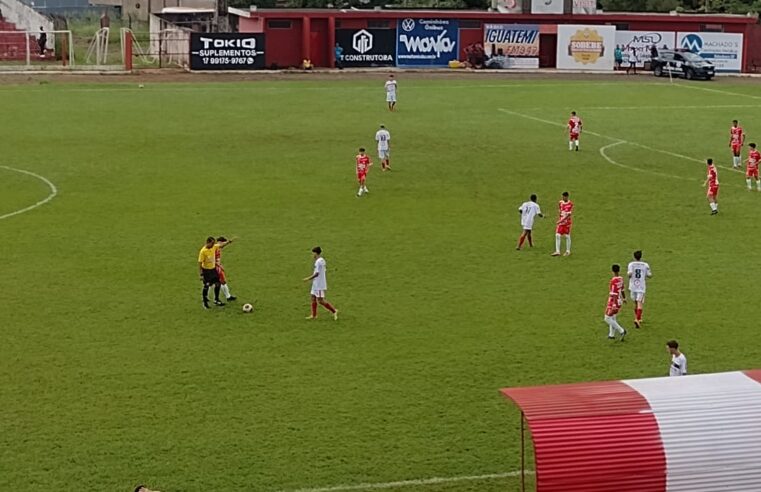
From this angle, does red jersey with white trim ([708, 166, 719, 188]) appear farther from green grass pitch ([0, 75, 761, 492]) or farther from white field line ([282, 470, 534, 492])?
white field line ([282, 470, 534, 492])

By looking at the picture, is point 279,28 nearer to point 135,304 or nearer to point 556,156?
point 556,156

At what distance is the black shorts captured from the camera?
24.0m

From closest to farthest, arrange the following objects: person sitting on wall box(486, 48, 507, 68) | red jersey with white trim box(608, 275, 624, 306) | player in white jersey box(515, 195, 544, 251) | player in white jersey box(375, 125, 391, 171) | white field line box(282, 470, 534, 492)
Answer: white field line box(282, 470, 534, 492) < red jersey with white trim box(608, 275, 624, 306) < player in white jersey box(515, 195, 544, 251) < player in white jersey box(375, 125, 391, 171) < person sitting on wall box(486, 48, 507, 68)

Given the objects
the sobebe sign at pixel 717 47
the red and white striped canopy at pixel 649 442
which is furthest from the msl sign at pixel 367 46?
the red and white striped canopy at pixel 649 442

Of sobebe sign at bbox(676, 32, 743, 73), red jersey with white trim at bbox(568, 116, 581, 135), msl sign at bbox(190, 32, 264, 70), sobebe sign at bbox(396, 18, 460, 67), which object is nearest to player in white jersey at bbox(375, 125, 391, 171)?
red jersey with white trim at bbox(568, 116, 581, 135)

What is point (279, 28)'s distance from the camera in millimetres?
72562

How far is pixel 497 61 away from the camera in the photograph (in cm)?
7606

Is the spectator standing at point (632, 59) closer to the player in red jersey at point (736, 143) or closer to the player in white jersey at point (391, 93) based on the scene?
the player in white jersey at point (391, 93)

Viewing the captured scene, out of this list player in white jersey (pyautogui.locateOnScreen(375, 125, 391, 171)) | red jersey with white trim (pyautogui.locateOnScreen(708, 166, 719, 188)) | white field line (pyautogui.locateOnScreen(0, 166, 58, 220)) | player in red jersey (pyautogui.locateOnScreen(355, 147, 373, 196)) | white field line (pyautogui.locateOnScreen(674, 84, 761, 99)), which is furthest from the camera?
white field line (pyautogui.locateOnScreen(674, 84, 761, 99))

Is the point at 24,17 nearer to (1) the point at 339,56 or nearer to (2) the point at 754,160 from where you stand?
(1) the point at 339,56

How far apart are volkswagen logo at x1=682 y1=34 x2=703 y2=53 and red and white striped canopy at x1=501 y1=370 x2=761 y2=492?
67780mm

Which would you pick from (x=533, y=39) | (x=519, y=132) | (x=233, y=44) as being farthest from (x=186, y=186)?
(x=533, y=39)

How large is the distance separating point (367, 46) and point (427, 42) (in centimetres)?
388

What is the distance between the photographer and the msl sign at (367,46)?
7406 centimetres
